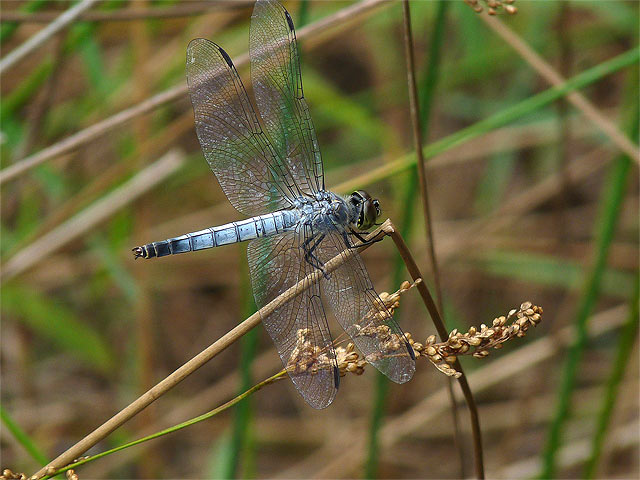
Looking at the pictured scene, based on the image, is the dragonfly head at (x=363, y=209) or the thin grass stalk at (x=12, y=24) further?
the thin grass stalk at (x=12, y=24)

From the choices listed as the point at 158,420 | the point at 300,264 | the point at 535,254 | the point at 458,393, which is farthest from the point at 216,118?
the point at 535,254

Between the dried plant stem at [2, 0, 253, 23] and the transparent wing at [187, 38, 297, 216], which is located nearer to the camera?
the transparent wing at [187, 38, 297, 216]

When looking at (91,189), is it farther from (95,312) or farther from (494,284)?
(494,284)

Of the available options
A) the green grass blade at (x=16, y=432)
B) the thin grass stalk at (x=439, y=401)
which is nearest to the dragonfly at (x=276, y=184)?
the green grass blade at (x=16, y=432)

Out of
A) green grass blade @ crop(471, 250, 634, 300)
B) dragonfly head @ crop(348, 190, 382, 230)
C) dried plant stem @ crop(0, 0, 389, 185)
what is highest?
dried plant stem @ crop(0, 0, 389, 185)

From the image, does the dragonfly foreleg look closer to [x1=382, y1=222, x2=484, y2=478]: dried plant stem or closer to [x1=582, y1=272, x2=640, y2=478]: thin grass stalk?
[x1=382, y1=222, x2=484, y2=478]: dried plant stem

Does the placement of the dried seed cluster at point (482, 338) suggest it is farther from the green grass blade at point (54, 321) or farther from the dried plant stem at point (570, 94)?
the green grass blade at point (54, 321)

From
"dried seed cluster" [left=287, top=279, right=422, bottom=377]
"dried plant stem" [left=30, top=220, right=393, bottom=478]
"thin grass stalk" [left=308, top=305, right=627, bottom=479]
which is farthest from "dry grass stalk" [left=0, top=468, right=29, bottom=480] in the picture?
"thin grass stalk" [left=308, top=305, right=627, bottom=479]
